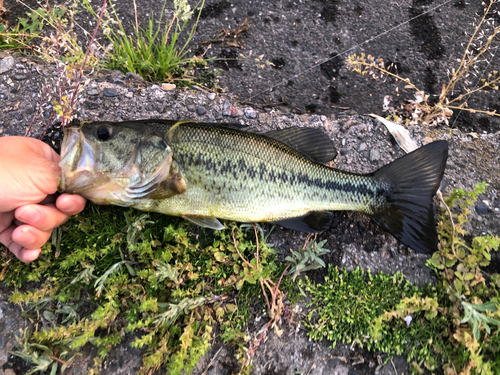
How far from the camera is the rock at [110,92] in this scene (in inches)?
124

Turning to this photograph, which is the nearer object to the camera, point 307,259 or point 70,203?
point 70,203

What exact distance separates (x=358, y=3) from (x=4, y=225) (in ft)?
15.2

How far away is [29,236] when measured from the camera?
2377mm

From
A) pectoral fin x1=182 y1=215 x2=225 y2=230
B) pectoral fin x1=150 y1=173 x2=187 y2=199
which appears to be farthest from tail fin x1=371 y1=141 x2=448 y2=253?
pectoral fin x1=150 y1=173 x2=187 y2=199

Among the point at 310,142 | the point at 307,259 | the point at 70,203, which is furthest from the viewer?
the point at 310,142

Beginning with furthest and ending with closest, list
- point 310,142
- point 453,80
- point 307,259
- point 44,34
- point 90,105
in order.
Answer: point 44,34, point 453,80, point 90,105, point 310,142, point 307,259

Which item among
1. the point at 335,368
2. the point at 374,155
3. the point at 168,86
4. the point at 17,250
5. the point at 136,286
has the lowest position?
the point at 335,368

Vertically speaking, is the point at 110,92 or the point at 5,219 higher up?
the point at 110,92

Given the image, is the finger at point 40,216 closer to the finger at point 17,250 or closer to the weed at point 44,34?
the finger at point 17,250

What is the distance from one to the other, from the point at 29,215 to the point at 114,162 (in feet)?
2.46

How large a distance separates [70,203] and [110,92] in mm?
1322

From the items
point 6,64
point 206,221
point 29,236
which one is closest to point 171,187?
point 206,221

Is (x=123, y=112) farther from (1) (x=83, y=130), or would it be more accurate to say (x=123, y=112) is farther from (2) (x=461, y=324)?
(2) (x=461, y=324)

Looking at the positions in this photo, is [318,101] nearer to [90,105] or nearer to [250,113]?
[250,113]
